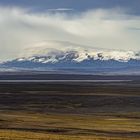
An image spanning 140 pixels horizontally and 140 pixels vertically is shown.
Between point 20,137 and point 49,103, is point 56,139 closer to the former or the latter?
point 20,137

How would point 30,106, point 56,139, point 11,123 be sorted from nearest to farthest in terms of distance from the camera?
point 56,139 → point 11,123 → point 30,106

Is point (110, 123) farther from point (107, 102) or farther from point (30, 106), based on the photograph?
point (107, 102)

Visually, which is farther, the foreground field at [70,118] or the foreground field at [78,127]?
the foreground field at [78,127]

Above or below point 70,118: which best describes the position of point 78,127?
above

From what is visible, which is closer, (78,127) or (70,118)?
(78,127)

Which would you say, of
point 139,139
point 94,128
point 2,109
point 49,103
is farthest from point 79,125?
point 49,103

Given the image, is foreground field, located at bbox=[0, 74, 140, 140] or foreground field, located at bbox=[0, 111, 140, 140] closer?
foreground field, located at bbox=[0, 74, 140, 140]

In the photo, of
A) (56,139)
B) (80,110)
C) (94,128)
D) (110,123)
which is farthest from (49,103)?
(56,139)

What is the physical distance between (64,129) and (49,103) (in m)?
48.0

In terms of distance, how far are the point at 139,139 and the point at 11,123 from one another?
74.5 ft

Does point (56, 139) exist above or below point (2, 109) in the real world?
above

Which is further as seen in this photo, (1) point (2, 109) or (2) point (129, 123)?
(1) point (2, 109)

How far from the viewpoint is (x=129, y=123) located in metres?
71.6

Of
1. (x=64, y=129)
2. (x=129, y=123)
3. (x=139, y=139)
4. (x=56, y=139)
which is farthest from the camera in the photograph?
(x=129, y=123)
